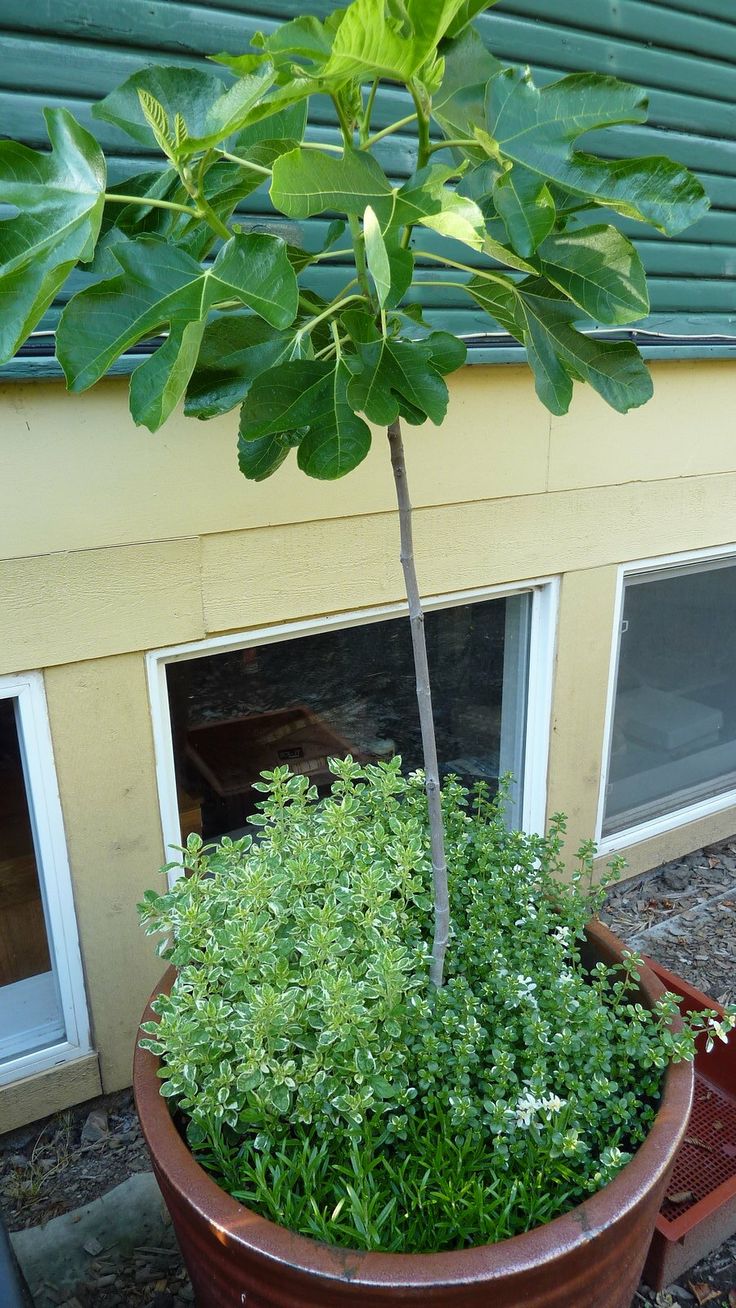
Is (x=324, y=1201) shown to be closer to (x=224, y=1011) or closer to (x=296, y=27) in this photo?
(x=224, y=1011)

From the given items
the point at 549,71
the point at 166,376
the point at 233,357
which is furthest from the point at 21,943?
the point at 549,71

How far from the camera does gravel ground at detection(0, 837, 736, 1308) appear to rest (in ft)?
6.94

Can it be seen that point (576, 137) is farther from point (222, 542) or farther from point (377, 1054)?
point (377, 1054)

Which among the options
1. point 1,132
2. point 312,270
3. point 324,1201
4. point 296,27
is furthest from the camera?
point 312,270

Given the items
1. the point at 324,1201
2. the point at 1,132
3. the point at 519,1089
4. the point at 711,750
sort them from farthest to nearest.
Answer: the point at 711,750
the point at 1,132
the point at 519,1089
the point at 324,1201

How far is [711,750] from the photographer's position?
4.07 meters

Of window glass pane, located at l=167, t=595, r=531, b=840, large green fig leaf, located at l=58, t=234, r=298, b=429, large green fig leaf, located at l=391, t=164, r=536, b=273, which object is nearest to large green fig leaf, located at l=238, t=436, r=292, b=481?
large green fig leaf, located at l=58, t=234, r=298, b=429

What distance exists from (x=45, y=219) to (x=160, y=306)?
191mm

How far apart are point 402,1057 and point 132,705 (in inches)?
46.8

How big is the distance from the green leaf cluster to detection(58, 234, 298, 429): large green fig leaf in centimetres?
106

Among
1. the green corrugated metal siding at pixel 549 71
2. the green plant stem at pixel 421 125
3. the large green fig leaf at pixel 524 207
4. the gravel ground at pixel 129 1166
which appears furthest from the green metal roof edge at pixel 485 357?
the gravel ground at pixel 129 1166

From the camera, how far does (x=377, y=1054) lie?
5.48 ft

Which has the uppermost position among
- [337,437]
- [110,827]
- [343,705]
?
[337,437]

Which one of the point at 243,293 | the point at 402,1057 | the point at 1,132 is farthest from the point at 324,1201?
the point at 1,132
